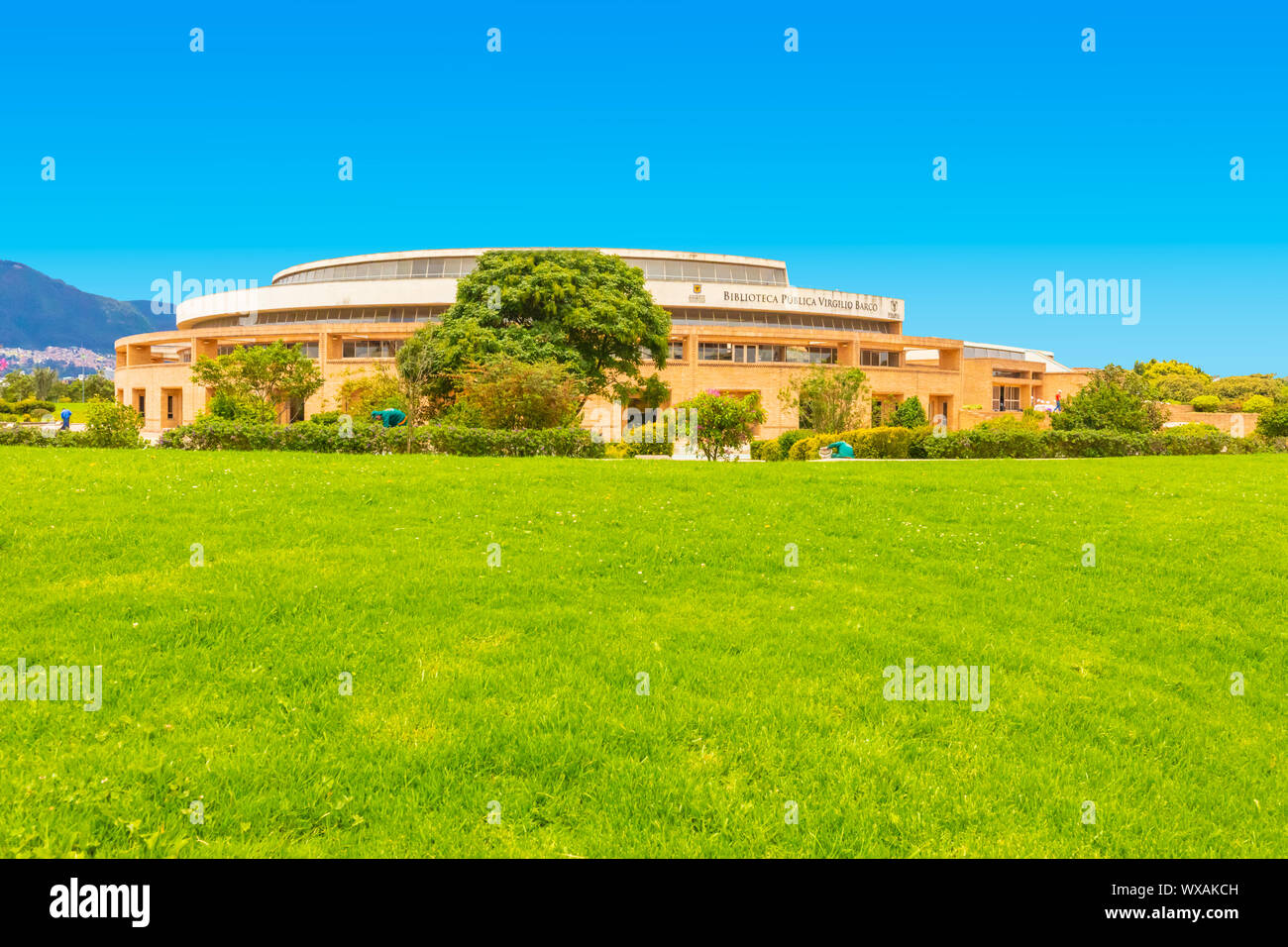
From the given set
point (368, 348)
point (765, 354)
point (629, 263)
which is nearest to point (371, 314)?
point (368, 348)

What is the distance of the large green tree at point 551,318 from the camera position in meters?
30.6

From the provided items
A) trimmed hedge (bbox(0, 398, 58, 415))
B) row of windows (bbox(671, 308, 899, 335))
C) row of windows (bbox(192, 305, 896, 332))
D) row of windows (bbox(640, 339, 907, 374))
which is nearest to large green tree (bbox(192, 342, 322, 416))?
row of windows (bbox(192, 305, 896, 332))

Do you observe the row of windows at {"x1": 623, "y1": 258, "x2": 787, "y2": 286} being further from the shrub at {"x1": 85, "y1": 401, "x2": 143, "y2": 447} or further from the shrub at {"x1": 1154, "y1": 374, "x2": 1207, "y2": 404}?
the shrub at {"x1": 1154, "y1": 374, "x2": 1207, "y2": 404}

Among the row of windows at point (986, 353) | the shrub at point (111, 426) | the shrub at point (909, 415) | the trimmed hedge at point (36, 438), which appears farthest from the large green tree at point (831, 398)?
the row of windows at point (986, 353)

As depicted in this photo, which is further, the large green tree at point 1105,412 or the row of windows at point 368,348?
the row of windows at point 368,348

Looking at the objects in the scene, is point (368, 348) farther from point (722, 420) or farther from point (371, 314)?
point (722, 420)

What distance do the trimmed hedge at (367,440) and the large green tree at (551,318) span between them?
27.2 feet

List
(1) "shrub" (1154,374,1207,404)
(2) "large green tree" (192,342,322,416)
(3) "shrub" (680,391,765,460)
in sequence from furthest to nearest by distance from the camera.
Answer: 1. (1) "shrub" (1154,374,1207,404)
2. (2) "large green tree" (192,342,322,416)
3. (3) "shrub" (680,391,765,460)

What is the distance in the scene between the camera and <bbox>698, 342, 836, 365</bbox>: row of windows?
5422cm

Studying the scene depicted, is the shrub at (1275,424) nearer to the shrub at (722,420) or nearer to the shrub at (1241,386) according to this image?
the shrub at (722,420)

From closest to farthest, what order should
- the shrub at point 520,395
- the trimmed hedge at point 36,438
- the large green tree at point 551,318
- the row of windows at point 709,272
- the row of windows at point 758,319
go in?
the trimmed hedge at point 36,438
the shrub at point 520,395
the large green tree at point 551,318
the row of windows at point 758,319
the row of windows at point 709,272

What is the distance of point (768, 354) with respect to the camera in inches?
2265

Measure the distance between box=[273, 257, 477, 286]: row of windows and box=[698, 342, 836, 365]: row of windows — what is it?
1898 cm
